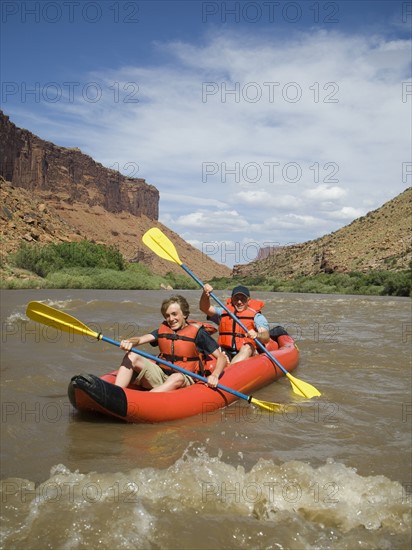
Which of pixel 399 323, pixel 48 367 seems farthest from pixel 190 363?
pixel 399 323

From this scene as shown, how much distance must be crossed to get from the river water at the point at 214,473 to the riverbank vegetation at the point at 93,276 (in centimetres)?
1588

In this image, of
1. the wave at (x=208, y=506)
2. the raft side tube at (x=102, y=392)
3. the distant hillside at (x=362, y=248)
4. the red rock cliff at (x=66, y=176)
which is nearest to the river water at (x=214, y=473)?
the wave at (x=208, y=506)

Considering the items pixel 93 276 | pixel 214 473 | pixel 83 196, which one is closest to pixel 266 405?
pixel 214 473

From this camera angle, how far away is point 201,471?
2.56m

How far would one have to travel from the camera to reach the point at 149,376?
369cm

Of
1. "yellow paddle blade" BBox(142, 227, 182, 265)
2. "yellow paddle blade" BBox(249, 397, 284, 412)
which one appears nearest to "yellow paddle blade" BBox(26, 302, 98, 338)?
"yellow paddle blade" BBox(249, 397, 284, 412)

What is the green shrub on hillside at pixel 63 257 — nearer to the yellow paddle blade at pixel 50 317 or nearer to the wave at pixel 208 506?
the yellow paddle blade at pixel 50 317

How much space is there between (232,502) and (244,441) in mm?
907

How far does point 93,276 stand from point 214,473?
21.5 meters

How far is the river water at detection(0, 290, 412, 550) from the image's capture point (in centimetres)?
203

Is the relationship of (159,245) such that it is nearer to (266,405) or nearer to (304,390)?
(304,390)

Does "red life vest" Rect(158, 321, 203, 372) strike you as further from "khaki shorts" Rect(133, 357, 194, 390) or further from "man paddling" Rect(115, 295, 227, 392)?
"khaki shorts" Rect(133, 357, 194, 390)

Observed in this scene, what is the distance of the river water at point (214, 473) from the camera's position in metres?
2.03

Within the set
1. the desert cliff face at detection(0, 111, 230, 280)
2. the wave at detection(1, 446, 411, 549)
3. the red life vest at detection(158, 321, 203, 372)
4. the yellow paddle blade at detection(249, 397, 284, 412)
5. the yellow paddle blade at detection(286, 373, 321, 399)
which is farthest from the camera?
the desert cliff face at detection(0, 111, 230, 280)
